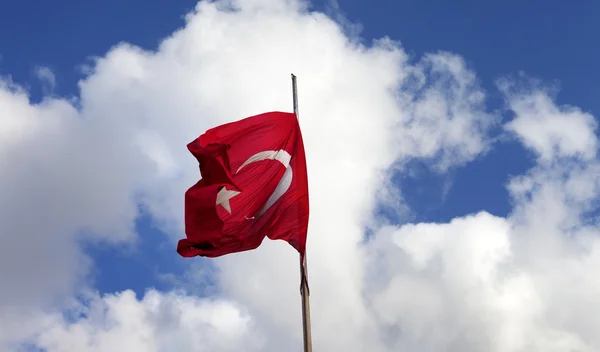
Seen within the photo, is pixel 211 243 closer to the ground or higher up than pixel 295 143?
closer to the ground

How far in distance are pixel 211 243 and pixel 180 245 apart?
1.50 m

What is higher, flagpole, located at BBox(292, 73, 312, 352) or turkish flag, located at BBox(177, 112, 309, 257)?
turkish flag, located at BBox(177, 112, 309, 257)

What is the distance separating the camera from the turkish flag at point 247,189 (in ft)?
115

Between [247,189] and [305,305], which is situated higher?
[247,189]

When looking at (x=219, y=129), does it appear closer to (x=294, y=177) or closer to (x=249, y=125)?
(x=249, y=125)

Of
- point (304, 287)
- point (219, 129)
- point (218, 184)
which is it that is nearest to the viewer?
point (304, 287)

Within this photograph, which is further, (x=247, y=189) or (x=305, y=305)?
(x=247, y=189)

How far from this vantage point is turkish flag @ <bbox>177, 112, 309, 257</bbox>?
1380 inches

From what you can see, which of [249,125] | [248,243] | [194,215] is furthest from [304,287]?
[249,125]

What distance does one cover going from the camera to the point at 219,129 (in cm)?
3769

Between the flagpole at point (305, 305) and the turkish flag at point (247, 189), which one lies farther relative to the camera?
the turkish flag at point (247, 189)

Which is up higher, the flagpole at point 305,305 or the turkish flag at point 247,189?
the turkish flag at point 247,189

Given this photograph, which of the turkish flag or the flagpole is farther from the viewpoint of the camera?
the turkish flag

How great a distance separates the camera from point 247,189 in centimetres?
3669
